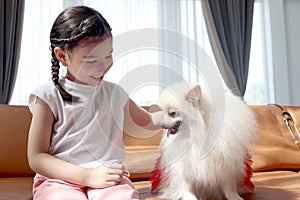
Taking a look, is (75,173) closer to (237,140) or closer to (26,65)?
(237,140)

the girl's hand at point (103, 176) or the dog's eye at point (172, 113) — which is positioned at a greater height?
the dog's eye at point (172, 113)

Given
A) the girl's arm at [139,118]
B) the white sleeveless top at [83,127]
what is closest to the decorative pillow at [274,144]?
the girl's arm at [139,118]

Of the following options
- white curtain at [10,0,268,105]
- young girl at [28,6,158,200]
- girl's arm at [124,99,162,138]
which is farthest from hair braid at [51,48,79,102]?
white curtain at [10,0,268,105]

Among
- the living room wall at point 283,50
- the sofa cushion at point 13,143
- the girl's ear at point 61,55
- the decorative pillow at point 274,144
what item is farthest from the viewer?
the living room wall at point 283,50

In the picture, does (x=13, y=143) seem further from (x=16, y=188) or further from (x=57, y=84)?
(x=57, y=84)

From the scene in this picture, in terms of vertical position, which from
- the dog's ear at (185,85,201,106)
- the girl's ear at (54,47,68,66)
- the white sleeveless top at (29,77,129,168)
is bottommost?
the white sleeveless top at (29,77,129,168)

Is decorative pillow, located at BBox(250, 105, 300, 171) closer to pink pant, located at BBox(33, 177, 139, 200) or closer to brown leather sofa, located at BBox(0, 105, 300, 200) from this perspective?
brown leather sofa, located at BBox(0, 105, 300, 200)

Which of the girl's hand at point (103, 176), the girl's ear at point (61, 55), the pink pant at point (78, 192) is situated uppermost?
the girl's ear at point (61, 55)

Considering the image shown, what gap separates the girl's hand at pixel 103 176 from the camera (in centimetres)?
84

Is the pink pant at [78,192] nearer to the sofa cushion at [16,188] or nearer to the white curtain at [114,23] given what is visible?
the sofa cushion at [16,188]

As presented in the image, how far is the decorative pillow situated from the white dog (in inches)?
25.3

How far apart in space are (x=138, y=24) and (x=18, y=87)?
1.28 meters

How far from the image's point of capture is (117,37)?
89 cm

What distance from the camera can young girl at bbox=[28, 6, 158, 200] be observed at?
0.87m
